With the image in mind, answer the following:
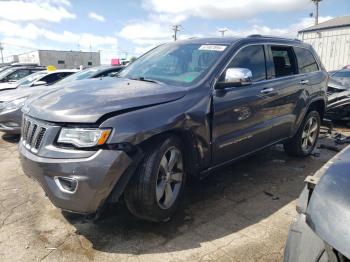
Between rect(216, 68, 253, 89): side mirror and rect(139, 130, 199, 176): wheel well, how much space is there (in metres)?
0.66

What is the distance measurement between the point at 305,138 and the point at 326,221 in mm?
4376

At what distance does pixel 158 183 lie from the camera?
3.01 metres

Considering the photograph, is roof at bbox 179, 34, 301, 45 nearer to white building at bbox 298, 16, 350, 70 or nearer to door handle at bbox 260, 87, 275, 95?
door handle at bbox 260, 87, 275, 95

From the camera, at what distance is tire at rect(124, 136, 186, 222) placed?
274cm

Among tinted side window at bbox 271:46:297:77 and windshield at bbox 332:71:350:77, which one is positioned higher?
tinted side window at bbox 271:46:297:77

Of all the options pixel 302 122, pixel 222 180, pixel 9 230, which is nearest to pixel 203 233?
pixel 222 180

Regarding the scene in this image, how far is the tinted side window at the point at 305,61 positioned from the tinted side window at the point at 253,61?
1097 millimetres

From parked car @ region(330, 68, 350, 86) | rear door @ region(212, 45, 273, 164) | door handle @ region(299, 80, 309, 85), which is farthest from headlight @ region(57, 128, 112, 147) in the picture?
parked car @ region(330, 68, 350, 86)

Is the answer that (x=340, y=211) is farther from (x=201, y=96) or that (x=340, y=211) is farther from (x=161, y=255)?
(x=201, y=96)

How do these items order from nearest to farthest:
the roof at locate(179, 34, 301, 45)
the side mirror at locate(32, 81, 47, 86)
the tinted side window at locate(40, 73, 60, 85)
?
the roof at locate(179, 34, 301, 45) < the side mirror at locate(32, 81, 47, 86) < the tinted side window at locate(40, 73, 60, 85)

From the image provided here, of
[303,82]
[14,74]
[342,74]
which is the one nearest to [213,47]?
[303,82]

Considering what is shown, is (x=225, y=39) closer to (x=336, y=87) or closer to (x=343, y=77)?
(x=336, y=87)

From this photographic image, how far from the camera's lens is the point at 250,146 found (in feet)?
13.1

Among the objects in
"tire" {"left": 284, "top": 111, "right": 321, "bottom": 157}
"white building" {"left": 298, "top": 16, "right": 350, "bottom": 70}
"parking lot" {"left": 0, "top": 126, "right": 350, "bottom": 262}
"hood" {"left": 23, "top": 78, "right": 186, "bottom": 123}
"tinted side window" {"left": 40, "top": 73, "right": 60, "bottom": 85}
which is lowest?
"parking lot" {"left": 0, "top": 126, "right": 350, "bottom": 262}
